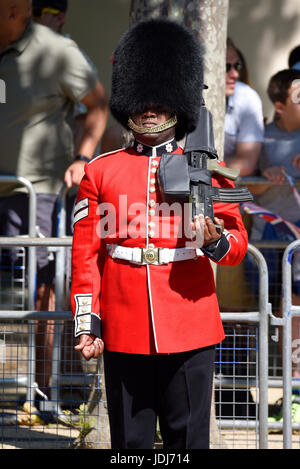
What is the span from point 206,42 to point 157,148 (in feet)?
4.35

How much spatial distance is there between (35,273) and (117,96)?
2.01 m

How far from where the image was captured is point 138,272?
3.64m

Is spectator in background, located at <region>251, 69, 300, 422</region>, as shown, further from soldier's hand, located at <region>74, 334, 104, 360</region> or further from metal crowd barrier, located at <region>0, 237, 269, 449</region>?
soldier's hand, located at <region>74, 334, 104, 360</region>

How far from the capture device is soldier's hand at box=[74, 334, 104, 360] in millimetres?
3646

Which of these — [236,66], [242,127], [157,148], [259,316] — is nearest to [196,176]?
[157,148]

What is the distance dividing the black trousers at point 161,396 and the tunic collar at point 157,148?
802mm

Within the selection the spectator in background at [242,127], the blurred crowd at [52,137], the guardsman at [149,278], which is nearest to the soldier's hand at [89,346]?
the guardsman at [149,278]

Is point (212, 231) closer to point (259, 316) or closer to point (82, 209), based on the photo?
point (82, 209)

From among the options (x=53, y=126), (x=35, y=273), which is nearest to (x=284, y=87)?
(x=53, y=126)

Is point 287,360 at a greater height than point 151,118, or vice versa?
point 151,118

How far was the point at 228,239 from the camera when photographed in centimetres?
364

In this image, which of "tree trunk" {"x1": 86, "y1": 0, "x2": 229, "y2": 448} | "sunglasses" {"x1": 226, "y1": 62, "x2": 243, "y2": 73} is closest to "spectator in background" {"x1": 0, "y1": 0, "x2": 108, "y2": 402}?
"sunglasses" {"x1": 226, "y1": 62, "x2": 243, "y2": 73}

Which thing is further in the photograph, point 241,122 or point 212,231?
point 241,122

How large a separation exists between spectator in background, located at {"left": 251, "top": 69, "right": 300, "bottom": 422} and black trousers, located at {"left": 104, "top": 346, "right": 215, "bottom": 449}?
235 centimetres
